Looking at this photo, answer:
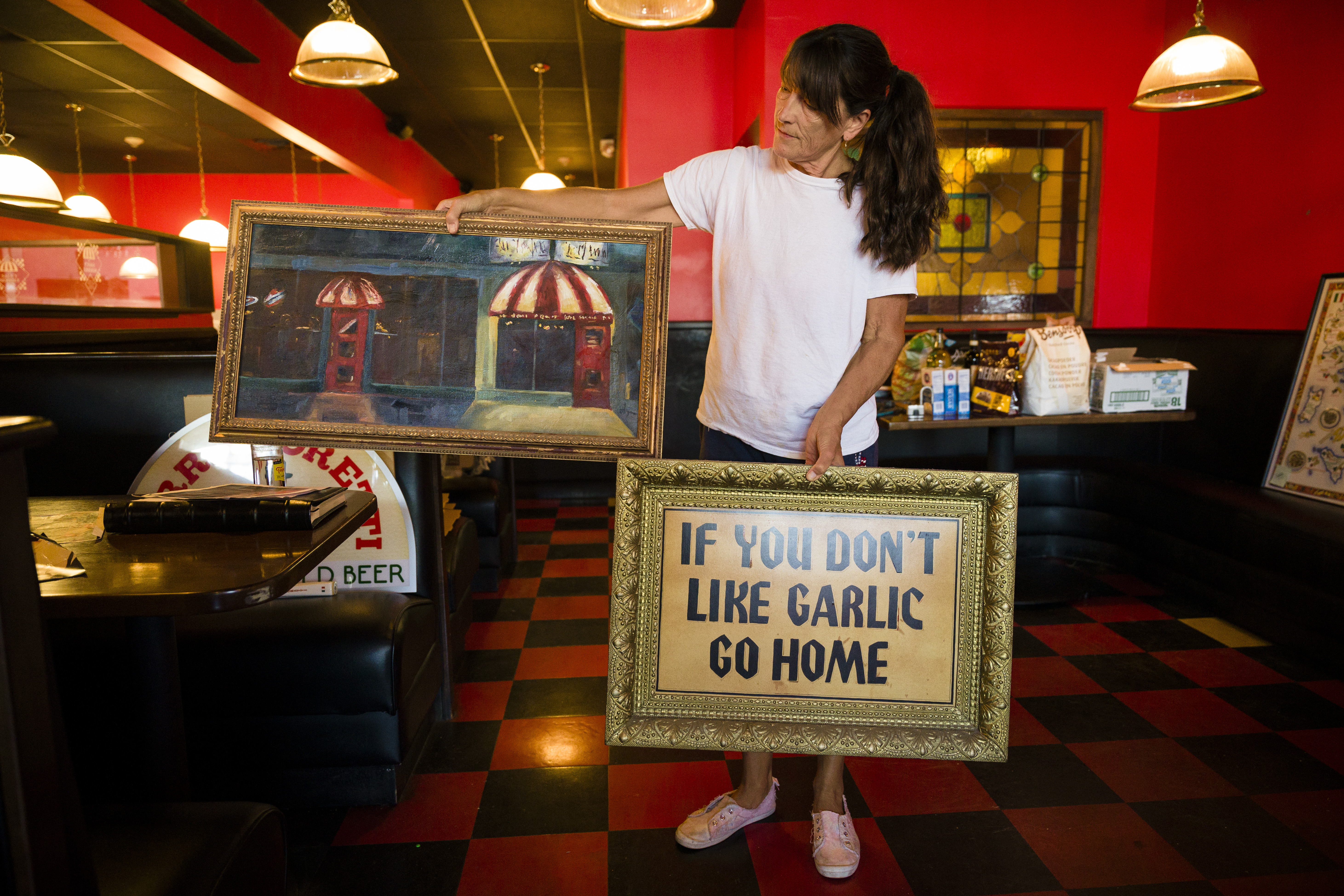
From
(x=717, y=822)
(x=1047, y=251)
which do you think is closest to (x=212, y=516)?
(x=717, y=822)

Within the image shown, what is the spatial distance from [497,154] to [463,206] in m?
9.14

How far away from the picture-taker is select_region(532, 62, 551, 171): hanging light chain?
6.47m

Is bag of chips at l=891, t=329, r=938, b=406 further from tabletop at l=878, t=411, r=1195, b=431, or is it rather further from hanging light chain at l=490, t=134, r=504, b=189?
hanging light chain at l=490, t=134, r=504, b=189

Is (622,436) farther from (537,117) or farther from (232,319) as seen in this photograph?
(537,117)

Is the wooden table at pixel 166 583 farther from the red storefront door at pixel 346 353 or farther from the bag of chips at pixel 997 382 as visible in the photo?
the bag of chips at pixel 997 382

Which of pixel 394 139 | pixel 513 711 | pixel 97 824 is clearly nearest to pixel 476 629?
pixel 513 711

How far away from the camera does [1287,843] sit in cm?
174

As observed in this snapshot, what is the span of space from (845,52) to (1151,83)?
9.02 feet

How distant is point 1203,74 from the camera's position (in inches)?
124

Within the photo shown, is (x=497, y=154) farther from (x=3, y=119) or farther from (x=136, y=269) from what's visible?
(x=3, y=119)

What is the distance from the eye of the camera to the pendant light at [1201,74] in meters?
3.13

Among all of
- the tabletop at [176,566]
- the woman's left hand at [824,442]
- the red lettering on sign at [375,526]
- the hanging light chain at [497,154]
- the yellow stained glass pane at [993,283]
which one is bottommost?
the red lettering on sign at [375,526]

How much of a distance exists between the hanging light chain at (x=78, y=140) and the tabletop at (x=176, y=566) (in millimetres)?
7955

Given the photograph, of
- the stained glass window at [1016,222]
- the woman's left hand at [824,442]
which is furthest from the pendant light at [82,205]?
the woman's left hand at [824,442]
